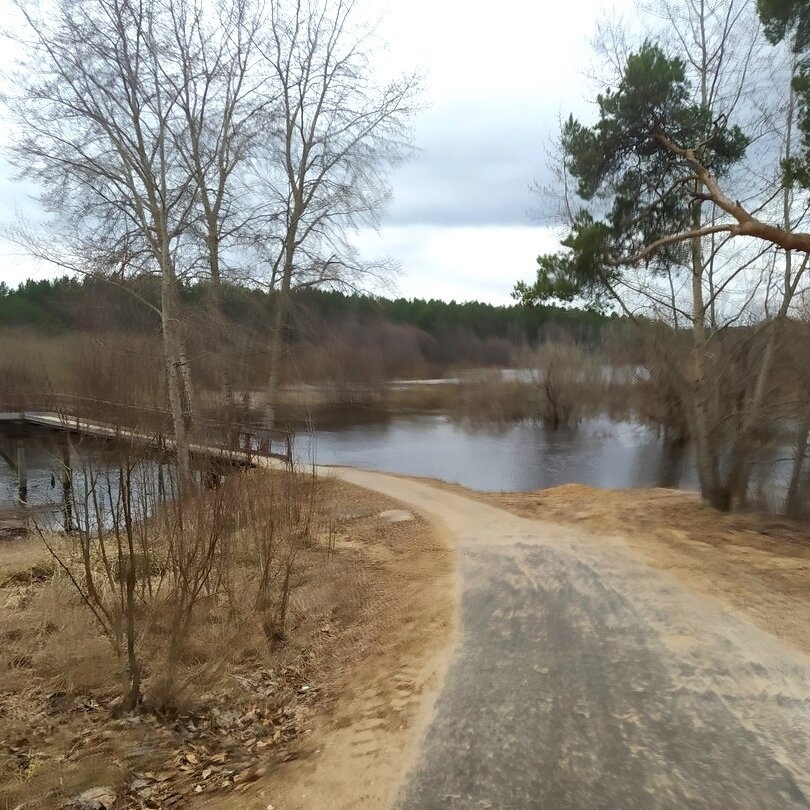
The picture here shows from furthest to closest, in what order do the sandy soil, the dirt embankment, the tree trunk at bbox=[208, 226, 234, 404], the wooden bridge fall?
the tree trunk at bbox=[208, 226, 234, 404], the dirt embankment, the wooden bridge, the sandy soil

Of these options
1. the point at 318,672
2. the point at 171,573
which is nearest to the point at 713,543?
the point at 318,672

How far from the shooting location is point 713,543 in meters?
8.81

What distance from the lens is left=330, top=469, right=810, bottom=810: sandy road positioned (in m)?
3.39

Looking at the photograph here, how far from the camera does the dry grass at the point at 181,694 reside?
142 inches

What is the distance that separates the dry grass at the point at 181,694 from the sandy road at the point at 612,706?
0.91 meters

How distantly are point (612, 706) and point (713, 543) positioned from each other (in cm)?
533

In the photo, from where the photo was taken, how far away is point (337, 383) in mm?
44469

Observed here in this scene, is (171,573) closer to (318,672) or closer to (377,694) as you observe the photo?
(318,672)

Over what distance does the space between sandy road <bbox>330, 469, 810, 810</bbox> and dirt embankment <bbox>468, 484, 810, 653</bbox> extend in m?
0.40

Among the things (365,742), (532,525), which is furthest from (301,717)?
(532,525)

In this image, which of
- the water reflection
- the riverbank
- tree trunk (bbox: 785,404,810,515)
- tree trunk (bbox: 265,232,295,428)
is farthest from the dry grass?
tree trunk (bbox: 265,232,295,428)

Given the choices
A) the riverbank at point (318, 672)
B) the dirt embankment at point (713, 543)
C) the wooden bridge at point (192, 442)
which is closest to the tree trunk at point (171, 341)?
the wooden bridge at point (192, 442)

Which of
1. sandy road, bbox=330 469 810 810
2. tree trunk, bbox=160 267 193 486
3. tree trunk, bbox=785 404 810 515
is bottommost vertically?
sandy road, bbox=330 469 810 810

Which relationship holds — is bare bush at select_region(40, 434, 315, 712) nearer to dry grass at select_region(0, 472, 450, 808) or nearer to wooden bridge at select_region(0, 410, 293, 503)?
dry grass at select_region(0, 472, 450, 808)
